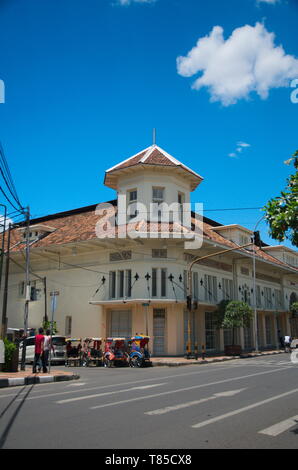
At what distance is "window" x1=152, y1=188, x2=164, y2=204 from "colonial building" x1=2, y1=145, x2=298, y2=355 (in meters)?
0.07

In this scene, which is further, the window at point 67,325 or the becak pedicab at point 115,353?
the window at point 67,325

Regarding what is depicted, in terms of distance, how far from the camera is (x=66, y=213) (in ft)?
126

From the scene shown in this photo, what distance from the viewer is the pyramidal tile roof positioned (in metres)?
28.9

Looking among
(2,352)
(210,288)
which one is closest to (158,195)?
(210,288)

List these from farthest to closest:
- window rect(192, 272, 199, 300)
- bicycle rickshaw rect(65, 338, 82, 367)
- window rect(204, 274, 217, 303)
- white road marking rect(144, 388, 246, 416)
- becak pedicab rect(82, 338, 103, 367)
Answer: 1. window rect(204, 274, 217, 303)
2. window rect(192, 272, 199, 300)
3. bicycle rickshaw rect(65, 338, 82, 367)
4. becak pedicab rect(82, 338, 103, 367)
5. white road marking rect(144, 388, 246, 416)

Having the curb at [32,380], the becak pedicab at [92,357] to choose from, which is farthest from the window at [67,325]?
the curb at [32,380]

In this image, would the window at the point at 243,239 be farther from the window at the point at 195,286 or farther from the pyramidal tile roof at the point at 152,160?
the window at the point at 195,286

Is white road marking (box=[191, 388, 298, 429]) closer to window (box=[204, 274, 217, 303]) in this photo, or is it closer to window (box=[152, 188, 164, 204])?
window (box=[204, 274, 217, 303])

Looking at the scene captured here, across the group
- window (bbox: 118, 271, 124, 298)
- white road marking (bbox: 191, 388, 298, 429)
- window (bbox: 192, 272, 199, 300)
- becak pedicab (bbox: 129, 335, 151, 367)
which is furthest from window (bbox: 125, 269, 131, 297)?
white road marking (bbox: 191, 388, 298, 429)

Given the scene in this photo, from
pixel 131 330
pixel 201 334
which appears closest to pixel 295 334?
pixel 201 334

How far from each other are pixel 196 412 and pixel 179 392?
117 inches

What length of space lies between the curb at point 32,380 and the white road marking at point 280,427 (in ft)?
29.6

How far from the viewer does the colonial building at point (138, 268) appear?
2595cm
